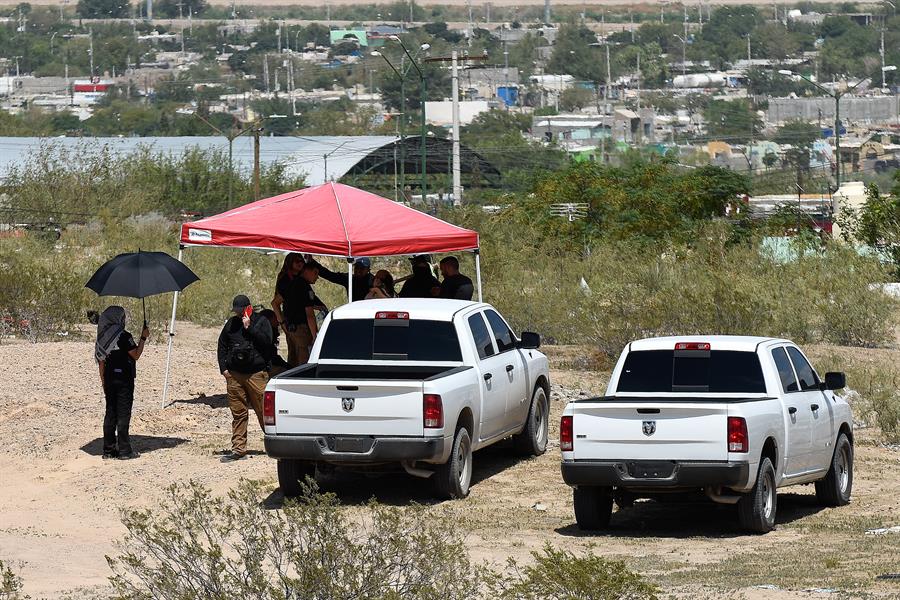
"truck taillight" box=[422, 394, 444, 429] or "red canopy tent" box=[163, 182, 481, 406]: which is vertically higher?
"red canopy tent" box=[163, 182, 481, 406]

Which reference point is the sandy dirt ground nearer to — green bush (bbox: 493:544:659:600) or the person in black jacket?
the person in black jacket

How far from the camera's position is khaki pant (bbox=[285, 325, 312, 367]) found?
60.4 ft

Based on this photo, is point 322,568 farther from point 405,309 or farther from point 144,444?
point 144,444

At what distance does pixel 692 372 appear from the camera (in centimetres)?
1323

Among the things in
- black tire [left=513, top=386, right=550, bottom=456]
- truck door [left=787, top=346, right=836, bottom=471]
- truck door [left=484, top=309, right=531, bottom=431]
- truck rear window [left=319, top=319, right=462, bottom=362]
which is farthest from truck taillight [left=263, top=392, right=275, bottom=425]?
truck door [left=787, top=346, right=836, bottom=471]

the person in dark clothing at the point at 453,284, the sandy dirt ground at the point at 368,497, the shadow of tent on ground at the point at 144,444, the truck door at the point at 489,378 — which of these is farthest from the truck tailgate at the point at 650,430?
the shadow of tent on ground at the point at 144,444

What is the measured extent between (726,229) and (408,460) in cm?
2484

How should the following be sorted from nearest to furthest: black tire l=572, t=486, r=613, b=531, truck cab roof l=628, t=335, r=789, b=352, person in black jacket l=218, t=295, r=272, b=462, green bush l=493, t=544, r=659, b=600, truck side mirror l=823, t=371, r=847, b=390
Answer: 1. green bush l=493, t=544, r=659, b=600
2. black tire l=572, t=486, r=613, b=531
3. truck cab roof l=628, t=335, r=789, b=352
4. truck side mirror l=823, t=371, r=847, b=390
5. person in black jacket l=218, t=295, r=272, b=462

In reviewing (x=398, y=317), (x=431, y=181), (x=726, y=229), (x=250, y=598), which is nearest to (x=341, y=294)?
(x=726, y=229)

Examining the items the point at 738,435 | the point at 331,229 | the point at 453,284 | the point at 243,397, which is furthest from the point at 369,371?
the point at 331,229

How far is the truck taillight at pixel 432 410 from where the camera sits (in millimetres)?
13383

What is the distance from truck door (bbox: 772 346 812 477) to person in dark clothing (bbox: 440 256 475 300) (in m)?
5.16

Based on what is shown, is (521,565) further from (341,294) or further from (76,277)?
(341,294)

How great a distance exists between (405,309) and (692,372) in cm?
306
